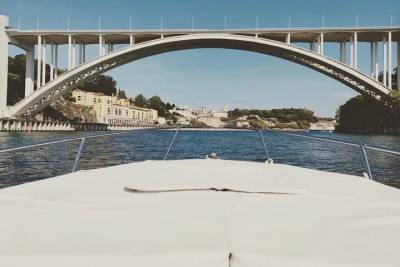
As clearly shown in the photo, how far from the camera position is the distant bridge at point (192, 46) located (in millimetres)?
36375

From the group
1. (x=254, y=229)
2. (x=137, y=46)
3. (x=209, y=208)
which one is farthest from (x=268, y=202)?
(x=137, y=46)

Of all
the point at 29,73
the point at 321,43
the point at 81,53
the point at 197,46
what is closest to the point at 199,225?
the point at 321,43

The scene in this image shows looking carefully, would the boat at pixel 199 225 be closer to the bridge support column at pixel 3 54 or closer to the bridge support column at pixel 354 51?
the bridge support column at pixel 354 51

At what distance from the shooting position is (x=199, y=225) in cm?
140

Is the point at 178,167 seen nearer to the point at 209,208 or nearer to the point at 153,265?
the point at 209,208

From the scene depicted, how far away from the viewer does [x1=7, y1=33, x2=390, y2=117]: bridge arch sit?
36000mm

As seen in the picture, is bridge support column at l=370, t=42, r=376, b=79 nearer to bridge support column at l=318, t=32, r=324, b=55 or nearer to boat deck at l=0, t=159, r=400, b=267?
bridge support column at l=318, t=32, r=324, b=55

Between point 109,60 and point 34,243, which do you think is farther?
point 109,60

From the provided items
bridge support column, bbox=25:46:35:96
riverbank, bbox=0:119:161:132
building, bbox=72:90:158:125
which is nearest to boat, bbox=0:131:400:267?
riverbank, bbox=0:119:161:132

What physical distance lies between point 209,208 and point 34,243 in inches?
27.4

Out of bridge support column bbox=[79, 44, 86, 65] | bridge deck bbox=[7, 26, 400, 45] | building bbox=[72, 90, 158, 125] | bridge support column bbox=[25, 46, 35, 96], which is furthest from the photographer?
building bbox=[72, 90, 158, 125]

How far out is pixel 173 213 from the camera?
1.56m

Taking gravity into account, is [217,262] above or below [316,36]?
below

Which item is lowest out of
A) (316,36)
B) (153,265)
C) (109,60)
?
(153,265)
